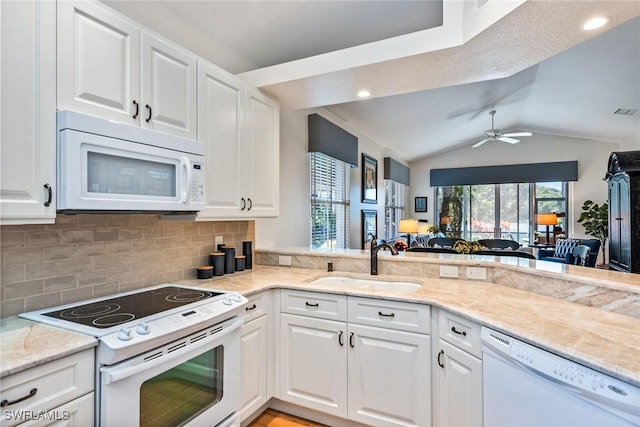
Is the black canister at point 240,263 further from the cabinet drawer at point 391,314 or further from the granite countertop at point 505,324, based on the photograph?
the cabinet drawer at point 391,314

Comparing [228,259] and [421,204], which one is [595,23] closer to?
[228,259]

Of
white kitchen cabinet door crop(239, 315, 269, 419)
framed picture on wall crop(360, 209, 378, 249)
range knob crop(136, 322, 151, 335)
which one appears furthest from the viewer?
framed picture on wall crop(360, 209, 378, 249)

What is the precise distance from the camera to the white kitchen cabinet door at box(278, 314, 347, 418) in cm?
206

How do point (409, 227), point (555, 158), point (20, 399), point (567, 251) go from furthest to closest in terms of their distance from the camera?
point (555, 158), point (567, 251), point (409, 227), point (20, 399)

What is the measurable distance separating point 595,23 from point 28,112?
2.58m

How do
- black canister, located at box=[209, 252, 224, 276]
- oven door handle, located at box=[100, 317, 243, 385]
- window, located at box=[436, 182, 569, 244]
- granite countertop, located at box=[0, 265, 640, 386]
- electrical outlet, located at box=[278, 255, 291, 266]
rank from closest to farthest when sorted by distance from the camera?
1. granite countertop, located at box=[0, 265, 640, 386]
2. oven door handle, located at box=[100, 317, 243, 385]
3. black canister, located at box=[209, 252, 224, 276]
4. electrical outlet, located at box=[278, 255, 291, 266]
5. window, located at box=[436, 182, 569, 244]

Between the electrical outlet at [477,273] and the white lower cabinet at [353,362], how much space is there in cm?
67

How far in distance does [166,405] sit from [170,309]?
0.40 metres

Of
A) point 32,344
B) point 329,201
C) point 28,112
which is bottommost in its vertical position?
point 32,344

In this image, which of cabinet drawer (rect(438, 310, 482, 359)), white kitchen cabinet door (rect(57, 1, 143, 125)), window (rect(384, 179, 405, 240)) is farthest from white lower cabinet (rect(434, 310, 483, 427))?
window (rect(384, 179, 405, 240))

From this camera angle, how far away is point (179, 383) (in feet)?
4.99

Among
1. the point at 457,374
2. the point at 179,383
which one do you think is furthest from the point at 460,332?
the point at 179,383

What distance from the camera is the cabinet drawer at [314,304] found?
206 centimetres

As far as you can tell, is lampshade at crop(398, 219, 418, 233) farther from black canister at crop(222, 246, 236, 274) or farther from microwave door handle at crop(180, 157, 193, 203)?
microwave door handle at crop(180, 157, 193, 203)
